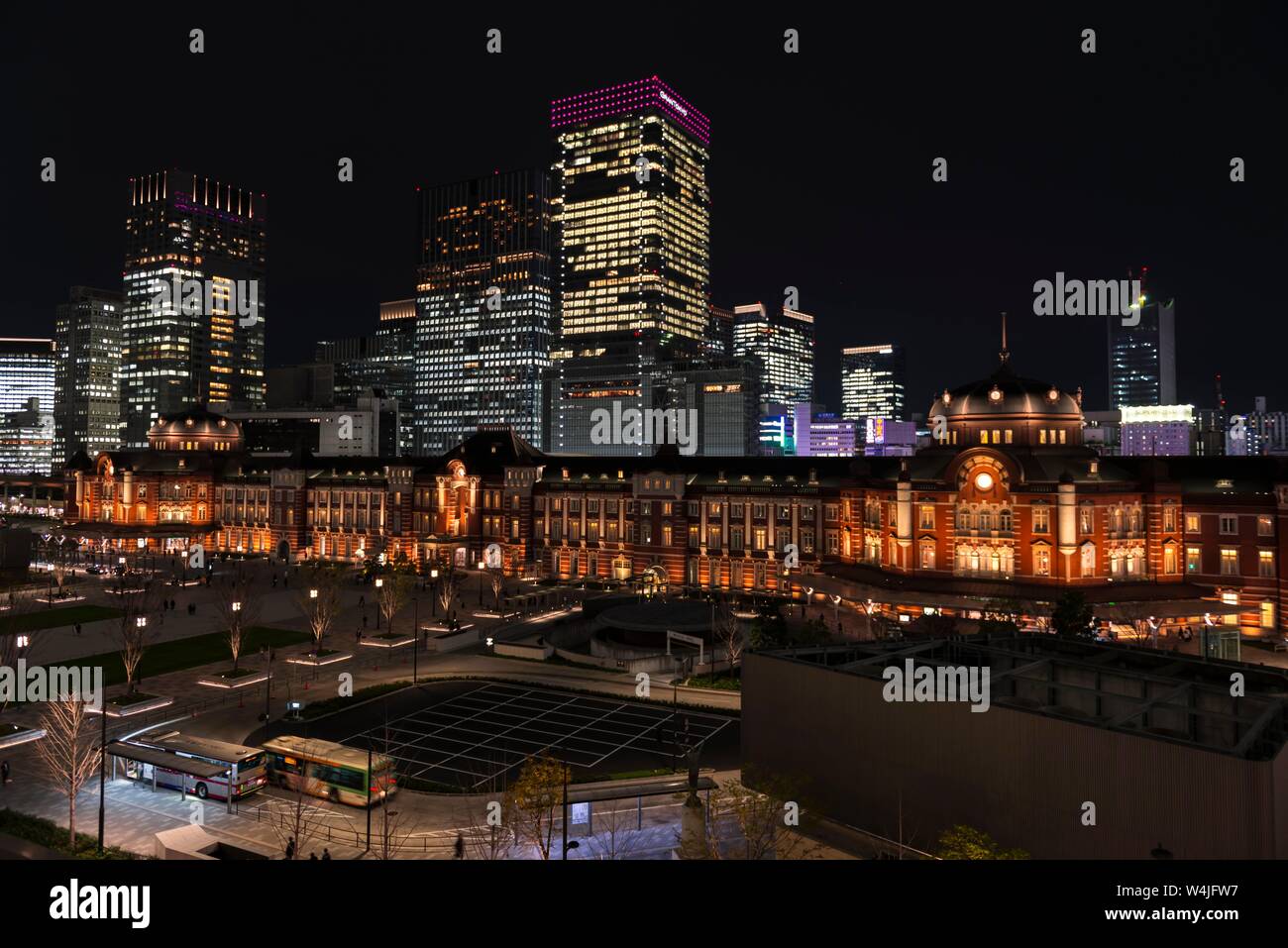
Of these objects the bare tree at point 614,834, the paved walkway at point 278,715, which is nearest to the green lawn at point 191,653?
the paved walkway at point 278,715

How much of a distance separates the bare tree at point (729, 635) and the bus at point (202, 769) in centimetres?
2897

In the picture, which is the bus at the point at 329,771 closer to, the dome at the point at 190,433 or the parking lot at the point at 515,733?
the parking lot at the point at 515,733

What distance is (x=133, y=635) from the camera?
55406 millimetres

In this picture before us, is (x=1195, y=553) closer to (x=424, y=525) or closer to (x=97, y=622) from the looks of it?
(x=424, y=525)

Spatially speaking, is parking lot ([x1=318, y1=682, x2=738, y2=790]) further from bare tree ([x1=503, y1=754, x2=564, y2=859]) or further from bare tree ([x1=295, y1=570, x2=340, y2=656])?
bare tree ([x1=295, y1=570, x2=340, y2=656])

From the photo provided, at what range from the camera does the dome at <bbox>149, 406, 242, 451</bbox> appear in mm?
134875

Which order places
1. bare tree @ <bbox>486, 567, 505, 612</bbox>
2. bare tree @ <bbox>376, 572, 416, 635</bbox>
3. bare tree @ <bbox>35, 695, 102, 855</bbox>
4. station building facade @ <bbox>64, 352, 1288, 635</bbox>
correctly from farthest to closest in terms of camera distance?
bare tree @ <bbox>486, 567, 505, 612</bbox> < bare tree @ <bbox>376, 572, 416, 635</bbox> < station building facade @ <bbox>64, 352, 1288, 635</bbox> < bare tree @ <bbox>35, 695, 102, 855</bbox>

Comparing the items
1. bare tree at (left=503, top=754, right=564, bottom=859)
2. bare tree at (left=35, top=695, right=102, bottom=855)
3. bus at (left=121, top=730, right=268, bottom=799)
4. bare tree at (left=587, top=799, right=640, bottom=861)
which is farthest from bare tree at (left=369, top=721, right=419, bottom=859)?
bare tree at (left=35, top=695, right=102, bottom=855)

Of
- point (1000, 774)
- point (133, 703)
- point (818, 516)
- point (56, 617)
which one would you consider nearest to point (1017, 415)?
point (818, 516)

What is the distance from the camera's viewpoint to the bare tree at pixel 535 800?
2866 cm

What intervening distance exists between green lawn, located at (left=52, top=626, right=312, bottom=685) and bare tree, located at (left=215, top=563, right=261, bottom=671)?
0.78 m

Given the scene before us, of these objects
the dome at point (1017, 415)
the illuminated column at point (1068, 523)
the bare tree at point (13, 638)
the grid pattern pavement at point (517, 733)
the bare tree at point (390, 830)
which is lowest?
the grid pattern pavement at point (517, 733)

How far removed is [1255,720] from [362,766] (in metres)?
31.8

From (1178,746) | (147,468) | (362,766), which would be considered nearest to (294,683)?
(362,766)
